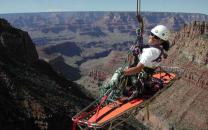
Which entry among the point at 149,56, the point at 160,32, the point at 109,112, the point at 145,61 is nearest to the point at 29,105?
the point at 109,112

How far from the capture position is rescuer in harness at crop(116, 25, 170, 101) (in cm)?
1962

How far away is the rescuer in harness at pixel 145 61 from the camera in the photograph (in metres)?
19.6

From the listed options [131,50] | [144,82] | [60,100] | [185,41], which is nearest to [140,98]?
[144,82]

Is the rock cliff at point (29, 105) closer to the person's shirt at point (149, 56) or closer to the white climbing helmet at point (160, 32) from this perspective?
the person's shirt at point (149, 56)

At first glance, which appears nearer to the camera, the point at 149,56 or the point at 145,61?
the point at 149,56

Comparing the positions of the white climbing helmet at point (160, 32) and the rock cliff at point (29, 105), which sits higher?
the white climbing helmet at point (160, 32)

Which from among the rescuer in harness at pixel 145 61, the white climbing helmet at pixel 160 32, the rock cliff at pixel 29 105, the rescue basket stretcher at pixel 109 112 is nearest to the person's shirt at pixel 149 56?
the rescuer in harness at pixel 145 61

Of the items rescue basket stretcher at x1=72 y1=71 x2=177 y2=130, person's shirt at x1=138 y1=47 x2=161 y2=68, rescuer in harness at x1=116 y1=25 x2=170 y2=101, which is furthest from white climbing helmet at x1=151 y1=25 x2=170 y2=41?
rescue basket stretcher at x1=72 y1=71 x2=177 y2=130

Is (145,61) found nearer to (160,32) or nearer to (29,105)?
(160,32)

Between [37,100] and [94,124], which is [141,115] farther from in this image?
[94,124]

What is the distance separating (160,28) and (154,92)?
3.71 meters

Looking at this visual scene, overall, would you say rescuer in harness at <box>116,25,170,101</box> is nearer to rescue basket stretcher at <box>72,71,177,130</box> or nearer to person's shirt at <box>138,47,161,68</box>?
person's shirt at <box>138,47,161,68</box>

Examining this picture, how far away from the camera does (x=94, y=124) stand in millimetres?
20359

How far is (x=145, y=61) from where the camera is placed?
1956cm
